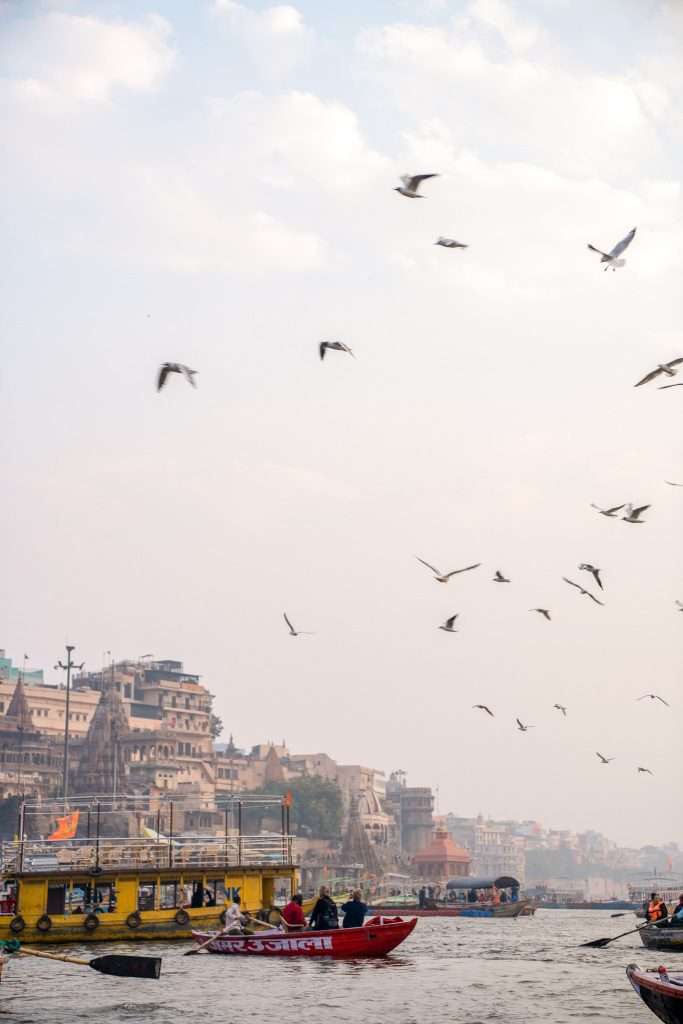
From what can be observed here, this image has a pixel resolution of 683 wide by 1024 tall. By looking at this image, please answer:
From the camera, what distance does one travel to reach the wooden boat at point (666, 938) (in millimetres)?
33781

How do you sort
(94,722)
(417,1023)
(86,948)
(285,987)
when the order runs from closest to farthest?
(417,1023), (285,987), (86,948), (94,722)

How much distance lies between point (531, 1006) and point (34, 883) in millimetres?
15654

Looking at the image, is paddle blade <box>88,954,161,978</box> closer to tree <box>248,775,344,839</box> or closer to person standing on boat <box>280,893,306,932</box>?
person standing on boat <box>280,893,306,932</box>

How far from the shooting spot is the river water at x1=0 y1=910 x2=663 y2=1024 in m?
23.5

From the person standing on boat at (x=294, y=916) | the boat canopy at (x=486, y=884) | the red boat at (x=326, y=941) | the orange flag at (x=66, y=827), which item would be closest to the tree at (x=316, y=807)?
the boat canopy at (x=486, y=884)

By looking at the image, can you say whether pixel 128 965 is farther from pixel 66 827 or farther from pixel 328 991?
pixel 66 827

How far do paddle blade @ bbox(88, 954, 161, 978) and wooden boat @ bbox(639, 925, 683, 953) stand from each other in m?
14.0

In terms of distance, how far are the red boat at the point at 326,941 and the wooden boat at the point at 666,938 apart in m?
6.88

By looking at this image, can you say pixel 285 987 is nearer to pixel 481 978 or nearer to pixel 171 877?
pixel 481 978

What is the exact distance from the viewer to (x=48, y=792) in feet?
425

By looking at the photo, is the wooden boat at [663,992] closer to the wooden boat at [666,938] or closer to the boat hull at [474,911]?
the wooden boat at [666,938]

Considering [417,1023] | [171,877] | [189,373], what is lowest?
[417,1023]

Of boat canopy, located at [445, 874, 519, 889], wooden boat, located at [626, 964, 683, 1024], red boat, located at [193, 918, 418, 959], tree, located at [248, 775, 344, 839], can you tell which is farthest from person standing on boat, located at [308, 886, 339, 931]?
tree, located at [248, 775, 344, 839]

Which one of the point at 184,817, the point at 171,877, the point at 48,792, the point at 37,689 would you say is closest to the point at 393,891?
the point at 184,817
